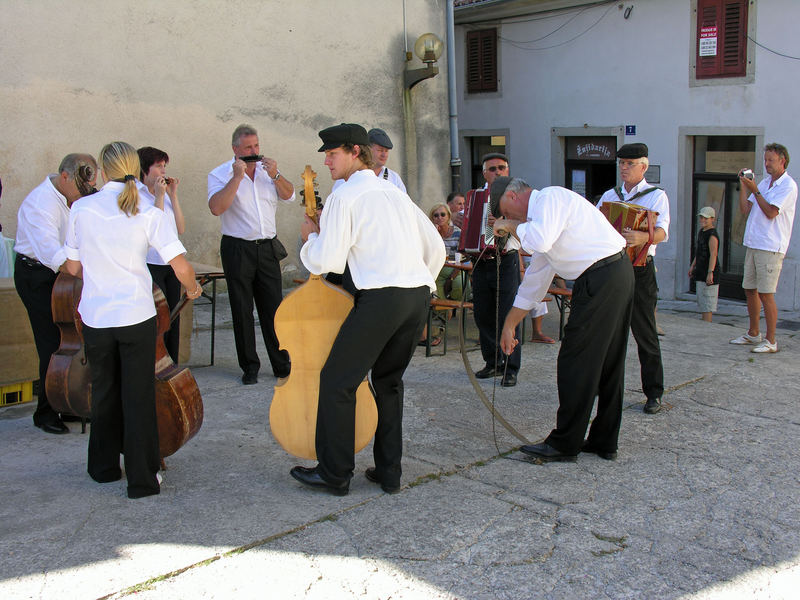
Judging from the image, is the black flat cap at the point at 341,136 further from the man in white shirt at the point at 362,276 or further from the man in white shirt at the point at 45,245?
the man in white shirt at the point at 45,245

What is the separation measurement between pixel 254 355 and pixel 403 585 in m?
3.12

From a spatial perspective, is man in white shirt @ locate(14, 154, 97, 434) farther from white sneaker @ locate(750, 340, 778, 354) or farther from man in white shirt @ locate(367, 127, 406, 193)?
white sneaker @ locate(750, 340, 778, 354)

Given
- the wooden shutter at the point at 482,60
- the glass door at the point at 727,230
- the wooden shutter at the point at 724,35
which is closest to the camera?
the wooden shutter at the point at 724,35

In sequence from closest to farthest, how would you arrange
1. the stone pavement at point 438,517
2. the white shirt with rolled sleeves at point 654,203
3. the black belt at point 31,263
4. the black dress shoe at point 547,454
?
the stone pavement at point 438,517
the black dress shoe at point 547,454
the black belt at point 31,263
the white shirt with rolled sleeves at point 654,203

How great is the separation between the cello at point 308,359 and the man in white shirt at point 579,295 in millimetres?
1011

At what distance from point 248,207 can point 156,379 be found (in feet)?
7.30

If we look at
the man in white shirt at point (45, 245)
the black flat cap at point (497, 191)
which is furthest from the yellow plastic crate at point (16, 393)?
the black flat cap at point (497, 191)

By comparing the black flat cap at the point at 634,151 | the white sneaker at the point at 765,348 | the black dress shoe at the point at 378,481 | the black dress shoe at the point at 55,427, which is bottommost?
the white sneaker at the point at 765,348

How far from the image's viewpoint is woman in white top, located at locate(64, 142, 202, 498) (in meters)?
3.90

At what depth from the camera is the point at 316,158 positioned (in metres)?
10.3

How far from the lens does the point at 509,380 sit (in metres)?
6.25

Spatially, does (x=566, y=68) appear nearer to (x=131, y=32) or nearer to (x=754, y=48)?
(x=754, y=48)

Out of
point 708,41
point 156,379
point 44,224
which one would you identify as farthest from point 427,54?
point 156,379

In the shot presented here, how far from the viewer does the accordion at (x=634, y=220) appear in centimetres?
538
